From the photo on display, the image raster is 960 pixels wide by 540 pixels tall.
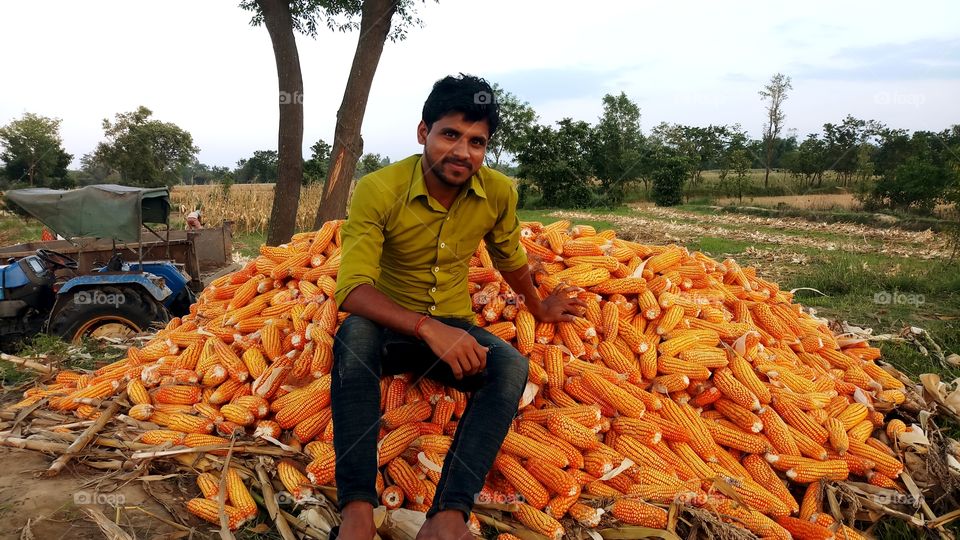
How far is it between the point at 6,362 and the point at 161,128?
4331 cm

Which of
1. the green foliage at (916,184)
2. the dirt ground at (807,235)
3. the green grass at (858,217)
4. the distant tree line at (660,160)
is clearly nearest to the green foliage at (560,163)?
the distant tree line at (660,160)

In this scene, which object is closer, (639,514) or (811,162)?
(639,514)

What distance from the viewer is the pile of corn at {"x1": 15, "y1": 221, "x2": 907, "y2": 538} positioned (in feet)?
9.05

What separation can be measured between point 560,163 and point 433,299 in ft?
110

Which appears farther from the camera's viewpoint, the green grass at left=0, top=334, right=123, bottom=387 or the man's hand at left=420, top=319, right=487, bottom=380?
the green grass at left=0, top=334, right=123, bottom=387

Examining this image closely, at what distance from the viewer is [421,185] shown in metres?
2.58

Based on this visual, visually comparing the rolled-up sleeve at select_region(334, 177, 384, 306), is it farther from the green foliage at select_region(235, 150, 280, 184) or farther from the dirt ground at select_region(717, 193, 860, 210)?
the green foliage at select_region(235, 150, 280, 184)

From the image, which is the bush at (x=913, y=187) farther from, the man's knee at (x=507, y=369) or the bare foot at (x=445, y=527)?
the bare foot at (x=445, y=527)

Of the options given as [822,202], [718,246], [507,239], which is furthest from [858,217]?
[507,239]

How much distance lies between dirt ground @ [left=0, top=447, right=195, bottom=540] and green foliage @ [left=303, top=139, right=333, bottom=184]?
28.7 meters

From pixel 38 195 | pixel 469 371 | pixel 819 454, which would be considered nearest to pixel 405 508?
pixel 469 371

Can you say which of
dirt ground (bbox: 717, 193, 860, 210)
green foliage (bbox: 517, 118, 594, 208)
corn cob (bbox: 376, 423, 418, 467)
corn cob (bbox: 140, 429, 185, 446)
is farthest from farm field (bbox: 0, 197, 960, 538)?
green foliage (bbox: 517, 118, 594, 208)

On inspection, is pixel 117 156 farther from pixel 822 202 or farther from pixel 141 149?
pixel 822 202

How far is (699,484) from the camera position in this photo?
9.29 feet
